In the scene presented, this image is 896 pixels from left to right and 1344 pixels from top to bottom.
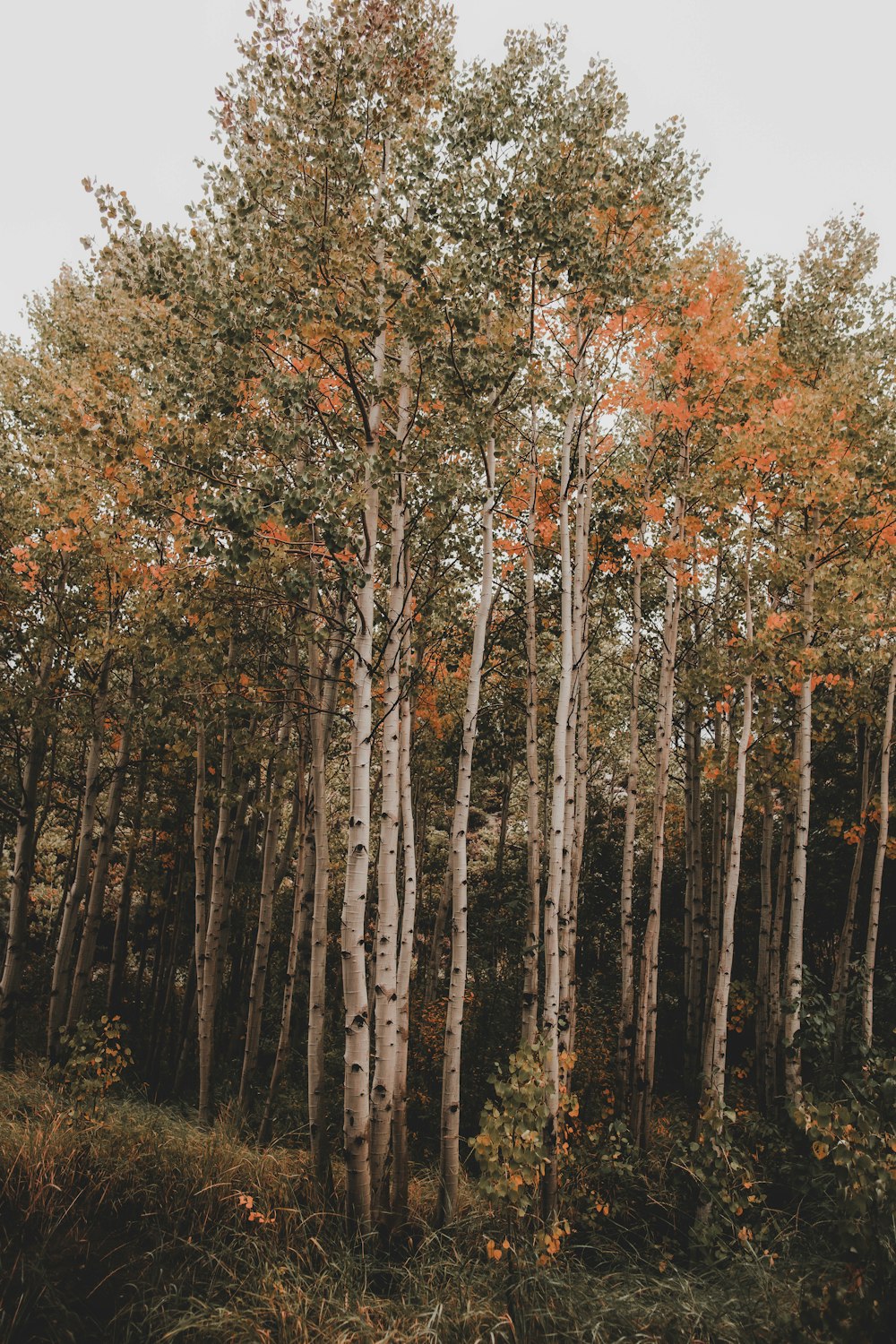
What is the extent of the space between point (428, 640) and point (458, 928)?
3224 millimetres

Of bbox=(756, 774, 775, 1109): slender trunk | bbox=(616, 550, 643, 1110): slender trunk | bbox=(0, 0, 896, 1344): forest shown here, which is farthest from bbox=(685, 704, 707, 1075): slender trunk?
bbox=(616, 550, 643, 1110): slender trunk

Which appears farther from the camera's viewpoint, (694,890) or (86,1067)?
(694,890)

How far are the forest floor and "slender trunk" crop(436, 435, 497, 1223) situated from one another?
36cm

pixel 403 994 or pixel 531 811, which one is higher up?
pixel 531 811

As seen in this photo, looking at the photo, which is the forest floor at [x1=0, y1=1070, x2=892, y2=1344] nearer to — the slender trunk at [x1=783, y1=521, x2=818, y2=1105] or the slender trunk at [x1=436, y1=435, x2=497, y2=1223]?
the slender trunk at [x1=436, y1=435, x2=497, y2=1223]

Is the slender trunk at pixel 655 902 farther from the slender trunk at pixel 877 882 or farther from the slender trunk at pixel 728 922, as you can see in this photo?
the slender trunk at pixel 877 882

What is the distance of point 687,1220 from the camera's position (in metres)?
5.98

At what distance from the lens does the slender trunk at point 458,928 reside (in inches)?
186

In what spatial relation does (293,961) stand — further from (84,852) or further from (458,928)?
(84,852)

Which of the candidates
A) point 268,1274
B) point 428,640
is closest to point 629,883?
point 428,640

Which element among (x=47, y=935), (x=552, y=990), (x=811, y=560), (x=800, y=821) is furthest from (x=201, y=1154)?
(x=47, y=935)

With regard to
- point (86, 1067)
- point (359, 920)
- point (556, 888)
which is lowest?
point (86, 1067)

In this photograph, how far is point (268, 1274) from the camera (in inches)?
137

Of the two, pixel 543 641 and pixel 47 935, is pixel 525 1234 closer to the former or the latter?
pixel 543 641
